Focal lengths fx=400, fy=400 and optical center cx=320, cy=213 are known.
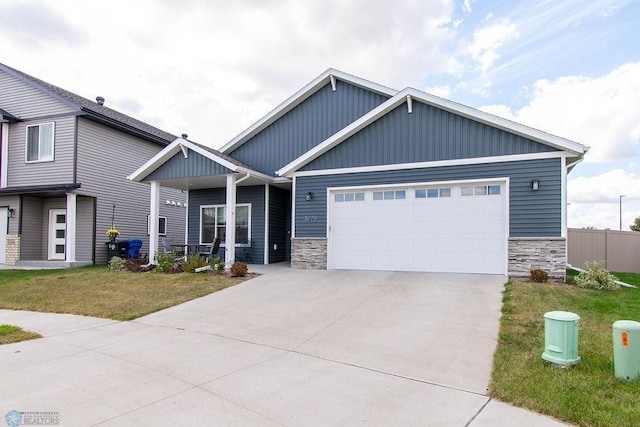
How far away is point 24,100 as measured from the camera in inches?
660

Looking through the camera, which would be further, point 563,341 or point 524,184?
point 524,184

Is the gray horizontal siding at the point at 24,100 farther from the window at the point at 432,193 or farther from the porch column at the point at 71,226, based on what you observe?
the window at the point at 432,193

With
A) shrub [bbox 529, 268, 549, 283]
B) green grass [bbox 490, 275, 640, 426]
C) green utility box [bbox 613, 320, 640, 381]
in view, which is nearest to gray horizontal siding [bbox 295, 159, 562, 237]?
shrub [bbox 529, 268, 549, 283]

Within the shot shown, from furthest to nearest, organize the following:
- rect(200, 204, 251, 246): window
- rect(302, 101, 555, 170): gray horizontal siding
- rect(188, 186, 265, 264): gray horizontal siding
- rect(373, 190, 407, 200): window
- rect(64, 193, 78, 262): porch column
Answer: rect(64, 193, 78, 262): porch column < rect(200, 204, 251, 246): window < rect(188, 186, 265, 264): gray horizontal siding < rect(373, 190, 407, 200): window < rect(302, 101, 555, 170): gray horizontal siding

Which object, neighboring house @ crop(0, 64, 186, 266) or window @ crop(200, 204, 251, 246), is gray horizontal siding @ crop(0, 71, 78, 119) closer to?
neighboring house @ crop(0, 64, 186, 266)

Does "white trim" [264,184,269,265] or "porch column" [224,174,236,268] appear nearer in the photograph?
"porch column" [224,174,236,268]

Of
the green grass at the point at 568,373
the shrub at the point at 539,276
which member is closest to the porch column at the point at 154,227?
the green grass at the point at 568,373

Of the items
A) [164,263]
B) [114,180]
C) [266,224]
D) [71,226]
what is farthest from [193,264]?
[114,180]

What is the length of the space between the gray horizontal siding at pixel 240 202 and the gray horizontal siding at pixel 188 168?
2.59 metres

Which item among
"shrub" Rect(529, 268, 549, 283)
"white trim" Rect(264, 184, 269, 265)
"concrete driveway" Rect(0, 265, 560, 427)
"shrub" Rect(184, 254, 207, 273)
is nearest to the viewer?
"concrete driveway" Rect(0, 265, 560, 427)

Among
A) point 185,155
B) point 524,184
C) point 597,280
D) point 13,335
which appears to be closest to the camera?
point 13,335

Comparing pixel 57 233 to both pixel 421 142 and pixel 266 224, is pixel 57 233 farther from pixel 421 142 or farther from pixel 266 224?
pixel 421 142

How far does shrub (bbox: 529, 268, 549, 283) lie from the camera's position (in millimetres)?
9711

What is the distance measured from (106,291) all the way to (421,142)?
937 cm
